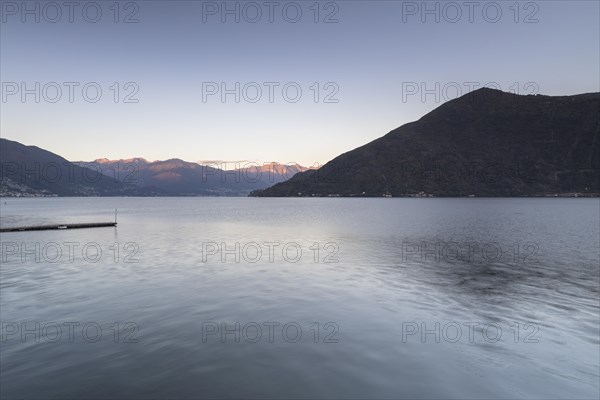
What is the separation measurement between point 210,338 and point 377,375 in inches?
381

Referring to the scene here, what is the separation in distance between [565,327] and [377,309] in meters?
11.7

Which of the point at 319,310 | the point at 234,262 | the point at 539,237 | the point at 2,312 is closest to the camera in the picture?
the point at 2,312

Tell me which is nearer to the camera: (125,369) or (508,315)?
(125,369)

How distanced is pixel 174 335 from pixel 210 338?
2.16 metres

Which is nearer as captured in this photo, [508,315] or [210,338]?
[210,338]

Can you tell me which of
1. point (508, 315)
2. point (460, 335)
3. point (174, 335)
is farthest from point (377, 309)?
point (174, 335)

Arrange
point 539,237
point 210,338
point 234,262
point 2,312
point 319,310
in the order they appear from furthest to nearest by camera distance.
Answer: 1. point 539,237
2. point 234,262
3. point 319,310
4. point 2,312
5. point 210,338

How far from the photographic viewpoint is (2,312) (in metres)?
23.6

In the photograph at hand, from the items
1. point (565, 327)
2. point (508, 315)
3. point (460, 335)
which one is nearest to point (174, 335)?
point (460, 335)

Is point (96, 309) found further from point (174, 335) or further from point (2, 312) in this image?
point (174, 335)

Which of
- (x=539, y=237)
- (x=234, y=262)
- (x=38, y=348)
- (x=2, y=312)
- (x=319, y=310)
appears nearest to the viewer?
(x=38, y=348)

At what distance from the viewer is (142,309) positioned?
80.9 feet

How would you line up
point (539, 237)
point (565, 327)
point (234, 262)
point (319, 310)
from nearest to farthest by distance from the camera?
1. point (565, 327)
2. point (319, 310)
3. point (234, 262)
4. point (539, 237)

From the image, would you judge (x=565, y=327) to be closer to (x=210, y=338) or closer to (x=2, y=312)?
(x=210, y=338)
